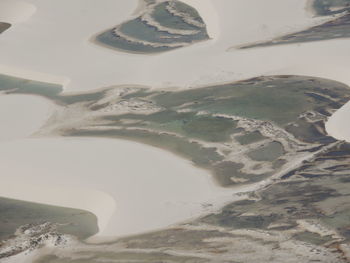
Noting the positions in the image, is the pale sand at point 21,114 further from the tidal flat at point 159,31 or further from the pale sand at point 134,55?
the tidal flat at point 159,31

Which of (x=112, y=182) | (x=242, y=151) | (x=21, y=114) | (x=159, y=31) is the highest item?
(x=159, y=31)

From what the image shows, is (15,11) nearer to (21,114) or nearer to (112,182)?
(21,114)

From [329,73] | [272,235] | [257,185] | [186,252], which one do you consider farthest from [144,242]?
[329,73]

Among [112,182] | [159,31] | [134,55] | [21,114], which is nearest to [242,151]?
[112,182]

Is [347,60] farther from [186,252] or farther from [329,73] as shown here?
[186,252]

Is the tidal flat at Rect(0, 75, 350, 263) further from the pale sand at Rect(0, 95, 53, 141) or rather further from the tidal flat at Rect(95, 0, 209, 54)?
the tidal flat at Rect(95, 0, 209, 54)

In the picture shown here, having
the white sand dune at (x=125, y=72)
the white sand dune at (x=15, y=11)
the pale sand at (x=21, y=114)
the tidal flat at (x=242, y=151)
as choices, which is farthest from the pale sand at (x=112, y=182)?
the white sand dune at (x=15, y=11)
